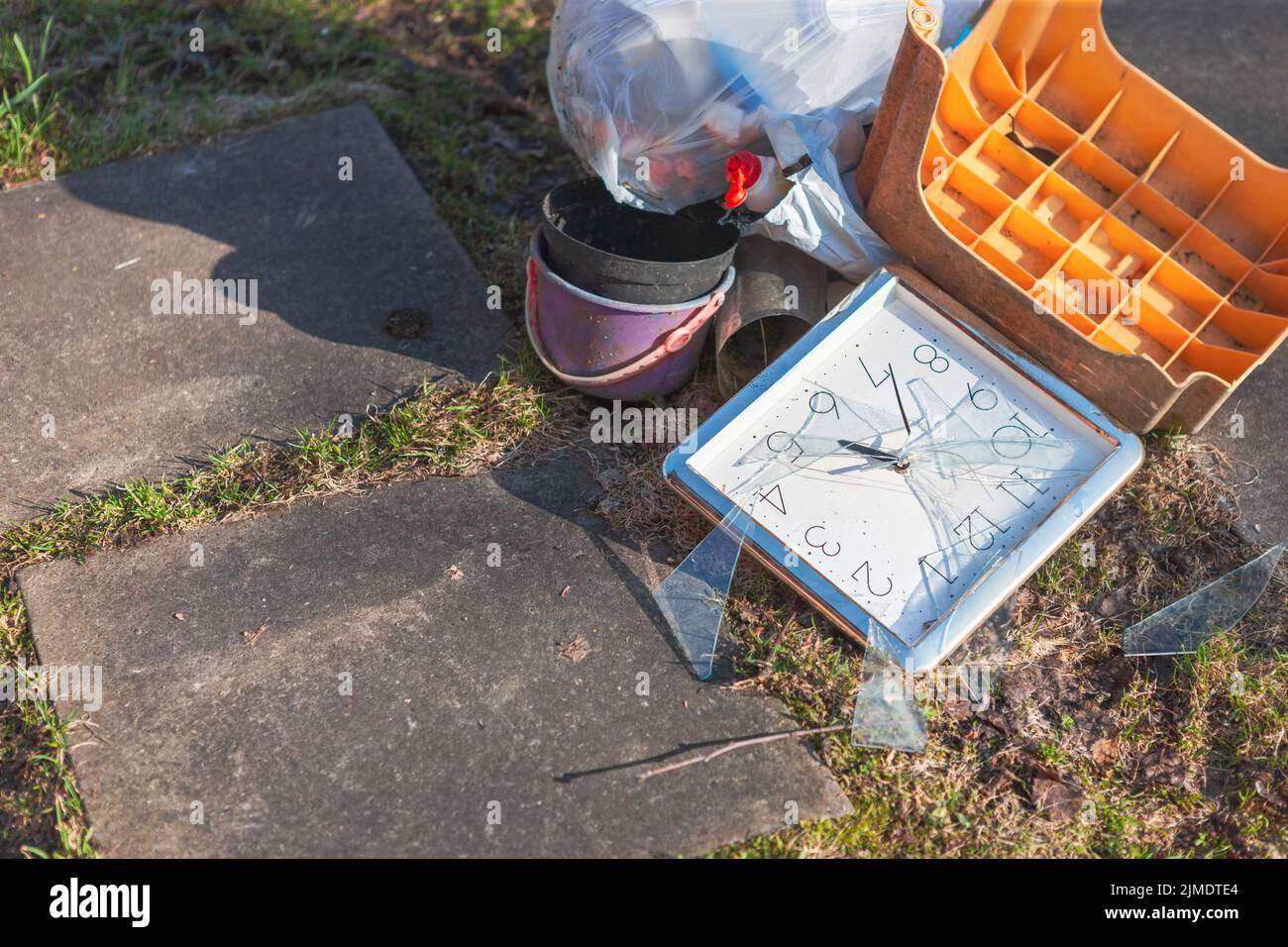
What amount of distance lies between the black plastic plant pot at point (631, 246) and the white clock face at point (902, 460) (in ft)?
1.26

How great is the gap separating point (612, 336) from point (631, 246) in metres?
0.44

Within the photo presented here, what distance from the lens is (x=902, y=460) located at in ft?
9.78

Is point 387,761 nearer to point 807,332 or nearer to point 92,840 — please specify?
point 92,840

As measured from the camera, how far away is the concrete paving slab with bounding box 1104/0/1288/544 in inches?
136

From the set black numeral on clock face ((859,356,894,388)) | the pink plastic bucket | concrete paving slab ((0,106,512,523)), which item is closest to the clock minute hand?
black numeral on clock face ((859,356,894,388))

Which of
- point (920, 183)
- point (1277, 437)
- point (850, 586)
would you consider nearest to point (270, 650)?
point (850, 586)

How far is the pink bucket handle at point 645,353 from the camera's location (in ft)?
10.4

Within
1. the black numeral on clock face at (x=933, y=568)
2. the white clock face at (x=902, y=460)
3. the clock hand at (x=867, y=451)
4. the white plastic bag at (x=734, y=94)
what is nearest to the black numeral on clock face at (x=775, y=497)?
the white clock face at (x=902, y=460)

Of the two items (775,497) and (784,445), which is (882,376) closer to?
(784,445)

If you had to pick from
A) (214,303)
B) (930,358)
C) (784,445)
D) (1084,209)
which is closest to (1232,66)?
(1084,209)

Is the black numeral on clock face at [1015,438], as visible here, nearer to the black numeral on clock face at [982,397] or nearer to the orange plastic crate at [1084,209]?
the black numeral on clock face at [982,397]

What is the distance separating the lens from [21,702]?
9.00 feet

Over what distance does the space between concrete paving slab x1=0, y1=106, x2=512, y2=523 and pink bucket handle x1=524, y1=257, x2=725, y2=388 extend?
0.28 meters

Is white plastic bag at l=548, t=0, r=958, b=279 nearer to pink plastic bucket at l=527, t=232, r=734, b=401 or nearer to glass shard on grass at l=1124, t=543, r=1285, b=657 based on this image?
pink plastic bucket at l=527, t=232, r=734, b=401
